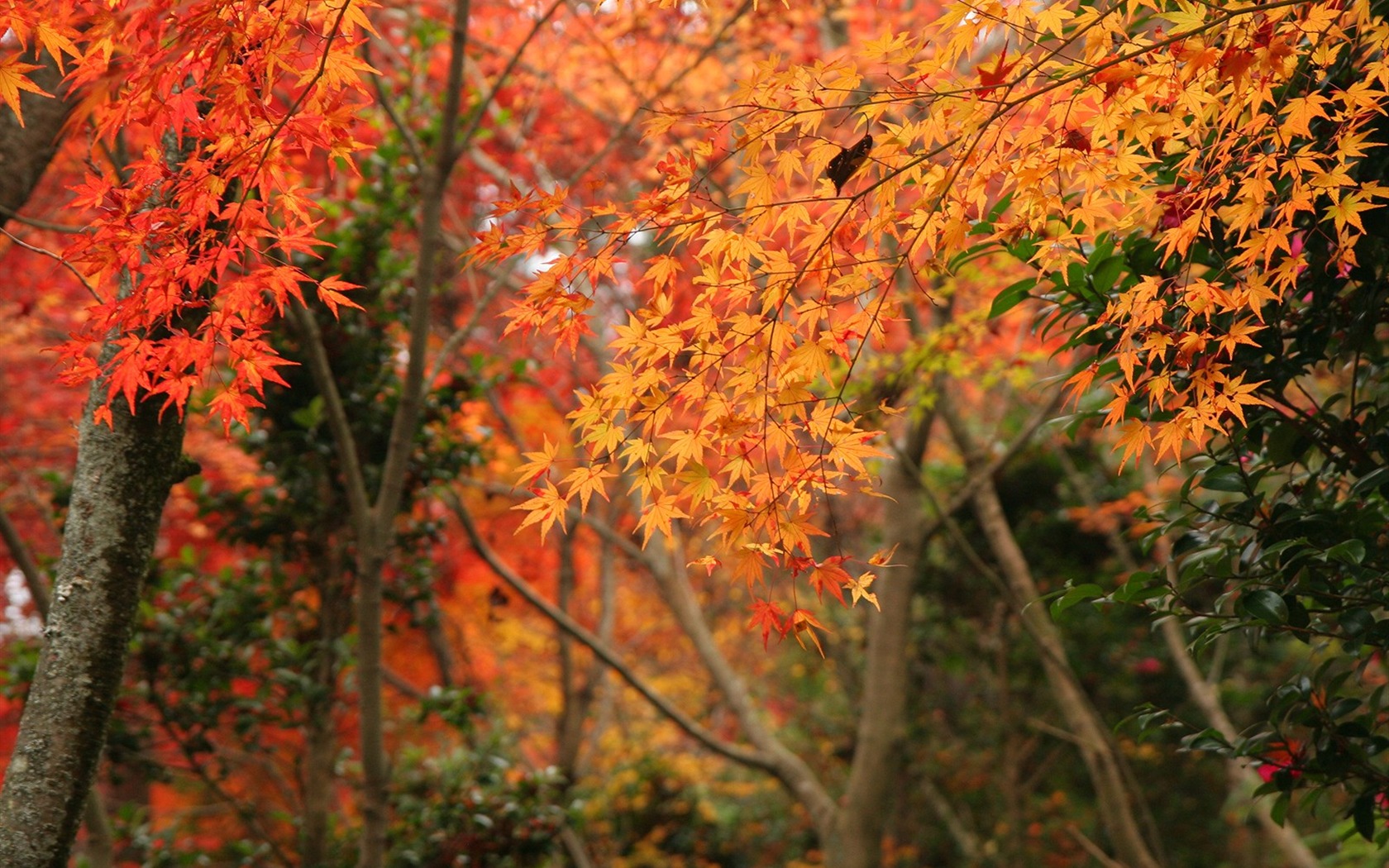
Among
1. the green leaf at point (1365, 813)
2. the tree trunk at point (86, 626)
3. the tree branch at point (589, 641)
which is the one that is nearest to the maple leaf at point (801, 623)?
the green leaf at point (1365, 813)

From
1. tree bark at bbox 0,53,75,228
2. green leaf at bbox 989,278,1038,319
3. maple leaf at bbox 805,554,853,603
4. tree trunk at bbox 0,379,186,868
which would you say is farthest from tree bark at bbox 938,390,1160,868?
tree bark at bbox 0,53,75,228

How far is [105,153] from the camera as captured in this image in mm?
2914

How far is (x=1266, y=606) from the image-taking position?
196 cm

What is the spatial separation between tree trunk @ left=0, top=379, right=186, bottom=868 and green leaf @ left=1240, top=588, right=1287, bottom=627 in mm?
2206

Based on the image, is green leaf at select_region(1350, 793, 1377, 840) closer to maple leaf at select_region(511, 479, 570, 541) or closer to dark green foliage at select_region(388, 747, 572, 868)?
maple leaf at select_region(511, 479, 570, 541)

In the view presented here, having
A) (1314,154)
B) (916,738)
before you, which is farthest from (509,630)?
(1314,154)

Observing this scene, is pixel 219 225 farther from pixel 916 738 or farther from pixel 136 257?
pixel 916 738

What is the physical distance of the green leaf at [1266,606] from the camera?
1950 mm

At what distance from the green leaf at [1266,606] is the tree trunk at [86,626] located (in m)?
2.21

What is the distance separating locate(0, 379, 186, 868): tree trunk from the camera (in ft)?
6.75

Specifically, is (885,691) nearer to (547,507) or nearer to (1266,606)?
(1266,606)

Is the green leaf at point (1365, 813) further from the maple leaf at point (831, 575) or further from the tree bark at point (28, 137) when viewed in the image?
the tree bark at point (28, 137)

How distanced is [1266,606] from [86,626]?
7.60ft

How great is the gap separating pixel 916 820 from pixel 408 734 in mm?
4460
